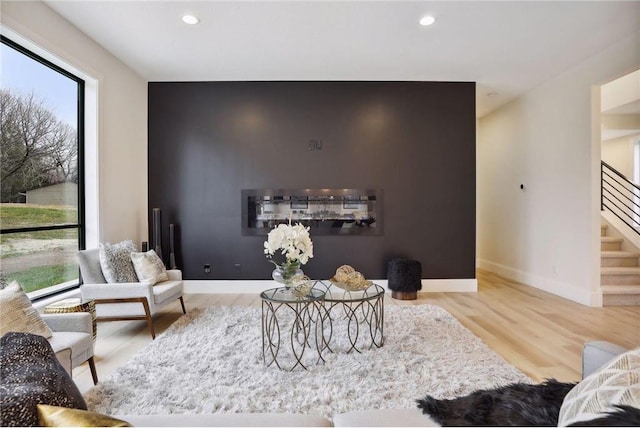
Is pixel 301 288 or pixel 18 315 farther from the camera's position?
pixel 301 288

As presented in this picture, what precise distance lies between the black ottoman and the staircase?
2224 millimetres

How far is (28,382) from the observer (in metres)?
0.86

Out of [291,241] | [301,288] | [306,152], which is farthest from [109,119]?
[301,288]

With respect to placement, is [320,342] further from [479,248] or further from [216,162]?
[479,248]

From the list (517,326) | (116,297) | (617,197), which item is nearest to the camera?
(116,297)

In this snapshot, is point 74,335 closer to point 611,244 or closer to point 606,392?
point 606,392

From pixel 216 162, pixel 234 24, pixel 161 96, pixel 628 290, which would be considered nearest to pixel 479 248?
pixel 628 290

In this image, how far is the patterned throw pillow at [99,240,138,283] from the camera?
124 inches

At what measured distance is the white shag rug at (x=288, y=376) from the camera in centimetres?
195

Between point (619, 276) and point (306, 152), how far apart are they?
452cm

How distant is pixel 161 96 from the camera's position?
481cm

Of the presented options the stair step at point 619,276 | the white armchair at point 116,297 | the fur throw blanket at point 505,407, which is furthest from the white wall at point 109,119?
the stair step at point 619,276

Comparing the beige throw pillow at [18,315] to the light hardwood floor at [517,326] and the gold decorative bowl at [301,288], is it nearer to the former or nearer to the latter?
the light hardwood floor at [517,326]

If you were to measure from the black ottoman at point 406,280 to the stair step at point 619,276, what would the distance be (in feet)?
7.85
